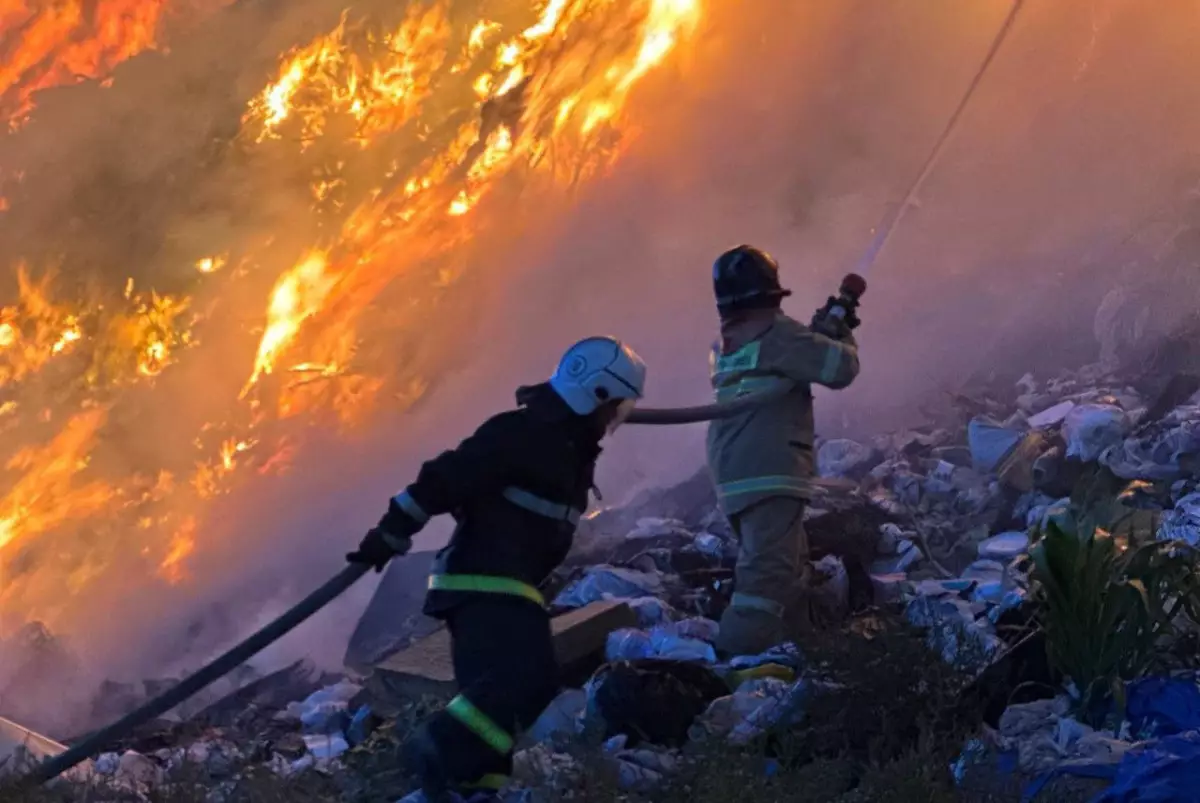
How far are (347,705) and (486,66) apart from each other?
2710 millimetres

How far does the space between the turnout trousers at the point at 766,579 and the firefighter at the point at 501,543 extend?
3.60 ft

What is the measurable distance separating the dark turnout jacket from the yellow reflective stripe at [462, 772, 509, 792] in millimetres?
431

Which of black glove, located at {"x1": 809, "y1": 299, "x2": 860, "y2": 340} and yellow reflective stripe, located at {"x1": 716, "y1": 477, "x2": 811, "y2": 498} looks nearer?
yellow reflective stripe, located at {"x1": 716, "y1": 477, "x2": 811, "y2": 498}

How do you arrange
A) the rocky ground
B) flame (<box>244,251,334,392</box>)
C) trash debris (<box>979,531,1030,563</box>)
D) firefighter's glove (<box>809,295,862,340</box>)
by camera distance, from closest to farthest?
the rocky ground → firefighter's glove (<box>809,295,862,340</box>) → trash debris (<box>979,531,1030,563</box>) → flame (<box>244,251,334,392</box>)

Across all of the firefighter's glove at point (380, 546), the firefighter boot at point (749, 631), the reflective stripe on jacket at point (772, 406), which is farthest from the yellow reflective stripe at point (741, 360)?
the firefighter's glove at point (380, 546)

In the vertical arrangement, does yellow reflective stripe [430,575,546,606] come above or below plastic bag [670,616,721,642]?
above

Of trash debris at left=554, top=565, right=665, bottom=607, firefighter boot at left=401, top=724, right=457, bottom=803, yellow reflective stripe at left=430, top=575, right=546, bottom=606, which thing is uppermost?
trash debris at left=554, top=565, right=665, bottom=607

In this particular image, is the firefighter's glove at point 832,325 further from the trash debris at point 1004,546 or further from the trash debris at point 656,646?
the trash debris at point 1004,546

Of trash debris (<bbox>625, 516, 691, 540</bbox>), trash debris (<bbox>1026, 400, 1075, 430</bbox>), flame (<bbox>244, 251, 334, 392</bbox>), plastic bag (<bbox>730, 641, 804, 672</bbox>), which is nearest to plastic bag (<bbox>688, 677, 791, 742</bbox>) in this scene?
plastic bag (<bbox>730, 641, 804, 672</bbox>)

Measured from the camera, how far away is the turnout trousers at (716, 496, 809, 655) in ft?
13.0

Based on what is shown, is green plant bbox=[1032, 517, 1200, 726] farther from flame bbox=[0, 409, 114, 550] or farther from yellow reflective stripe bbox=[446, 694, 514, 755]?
flame bbox=[0, 409, 114, 550]

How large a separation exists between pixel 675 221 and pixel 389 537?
7814mm

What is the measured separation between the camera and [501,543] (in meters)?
3.02

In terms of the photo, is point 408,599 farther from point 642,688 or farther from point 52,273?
point 642,688
